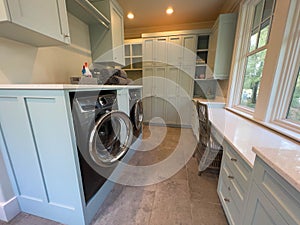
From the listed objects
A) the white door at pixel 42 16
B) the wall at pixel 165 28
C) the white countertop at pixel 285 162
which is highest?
the wall at pixel 165 28

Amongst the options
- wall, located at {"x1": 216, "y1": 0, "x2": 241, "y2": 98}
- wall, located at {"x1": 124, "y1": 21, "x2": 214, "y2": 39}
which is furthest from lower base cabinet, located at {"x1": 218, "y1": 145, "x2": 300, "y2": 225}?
wall, located at {"x1": 124, "y1": 21, "x2": 214, "y2": 39}

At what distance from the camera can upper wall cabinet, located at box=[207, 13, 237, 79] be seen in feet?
7.61

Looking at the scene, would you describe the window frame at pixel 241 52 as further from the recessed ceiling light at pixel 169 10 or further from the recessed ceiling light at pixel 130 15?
the recessed ceiling light at pixel 130 15

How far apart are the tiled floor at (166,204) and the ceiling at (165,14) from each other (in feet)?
9.86

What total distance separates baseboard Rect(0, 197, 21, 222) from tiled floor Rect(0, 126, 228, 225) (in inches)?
1.8

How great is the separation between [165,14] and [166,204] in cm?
358

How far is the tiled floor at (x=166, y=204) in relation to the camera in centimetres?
116

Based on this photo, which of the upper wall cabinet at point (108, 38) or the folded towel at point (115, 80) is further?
the upper wall cabinet at point (108, 38)

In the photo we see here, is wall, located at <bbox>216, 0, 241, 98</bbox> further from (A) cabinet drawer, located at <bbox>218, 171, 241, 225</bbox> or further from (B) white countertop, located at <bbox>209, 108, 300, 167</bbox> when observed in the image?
(A) cabinet drawer, located at <bbox>218, 171, 241, 225</bbox>

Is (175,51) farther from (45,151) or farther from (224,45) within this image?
(45,151)

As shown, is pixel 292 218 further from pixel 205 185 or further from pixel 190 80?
pixel 190 80

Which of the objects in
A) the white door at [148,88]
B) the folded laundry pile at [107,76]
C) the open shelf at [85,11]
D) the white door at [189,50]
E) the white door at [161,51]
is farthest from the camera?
the white door at [148,88]

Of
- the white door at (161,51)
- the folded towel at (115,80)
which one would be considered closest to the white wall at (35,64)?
the folded towel at (115,80)

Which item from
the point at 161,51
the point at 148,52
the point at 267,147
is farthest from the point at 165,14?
the point at 267,147
